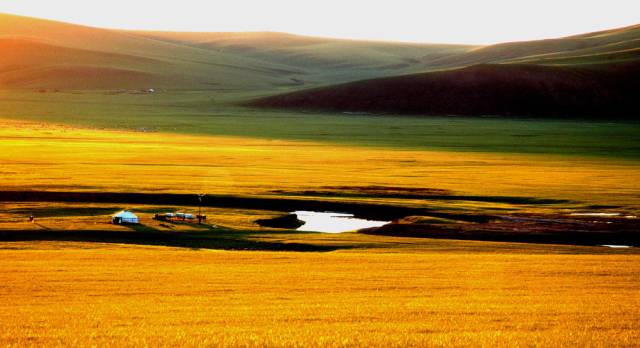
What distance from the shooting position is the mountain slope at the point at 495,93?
16750cm

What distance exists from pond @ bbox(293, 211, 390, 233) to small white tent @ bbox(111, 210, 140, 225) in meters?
8.70

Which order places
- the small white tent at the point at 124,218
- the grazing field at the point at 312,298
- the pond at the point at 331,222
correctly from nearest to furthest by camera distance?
the grazing field at the point at 312,298 < the small white tent at the point at 124,218 < the pond at the point at 331,222

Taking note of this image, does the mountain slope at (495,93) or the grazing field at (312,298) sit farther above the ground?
the mountain slope at (495,93)

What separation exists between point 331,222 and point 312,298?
26803 mm

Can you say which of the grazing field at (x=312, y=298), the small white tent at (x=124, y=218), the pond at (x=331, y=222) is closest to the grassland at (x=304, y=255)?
the grazing field at (x=312, y=298)

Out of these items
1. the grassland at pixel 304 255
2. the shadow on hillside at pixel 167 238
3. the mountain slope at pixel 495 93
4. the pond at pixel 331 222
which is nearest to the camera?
the grassland at pixel 304 255

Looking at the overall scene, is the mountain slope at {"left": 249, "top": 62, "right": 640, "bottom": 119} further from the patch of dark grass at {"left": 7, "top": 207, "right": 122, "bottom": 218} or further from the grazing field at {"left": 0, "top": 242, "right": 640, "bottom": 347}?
the grazing field at {"left": 0, "top": 242, "right": 640, "bottom": 347}

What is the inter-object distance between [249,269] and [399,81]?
502 feet

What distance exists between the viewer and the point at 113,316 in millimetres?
21000

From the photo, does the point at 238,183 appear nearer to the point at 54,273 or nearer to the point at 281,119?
the point at 54,273

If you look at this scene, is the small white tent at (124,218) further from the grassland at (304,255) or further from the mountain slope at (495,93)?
the mountain slope at (495,93)

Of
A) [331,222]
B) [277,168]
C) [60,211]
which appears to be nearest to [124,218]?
[60,211]

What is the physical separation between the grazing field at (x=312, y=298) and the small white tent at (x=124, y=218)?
23.4ft

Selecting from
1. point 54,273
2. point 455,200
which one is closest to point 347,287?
point 54,273
